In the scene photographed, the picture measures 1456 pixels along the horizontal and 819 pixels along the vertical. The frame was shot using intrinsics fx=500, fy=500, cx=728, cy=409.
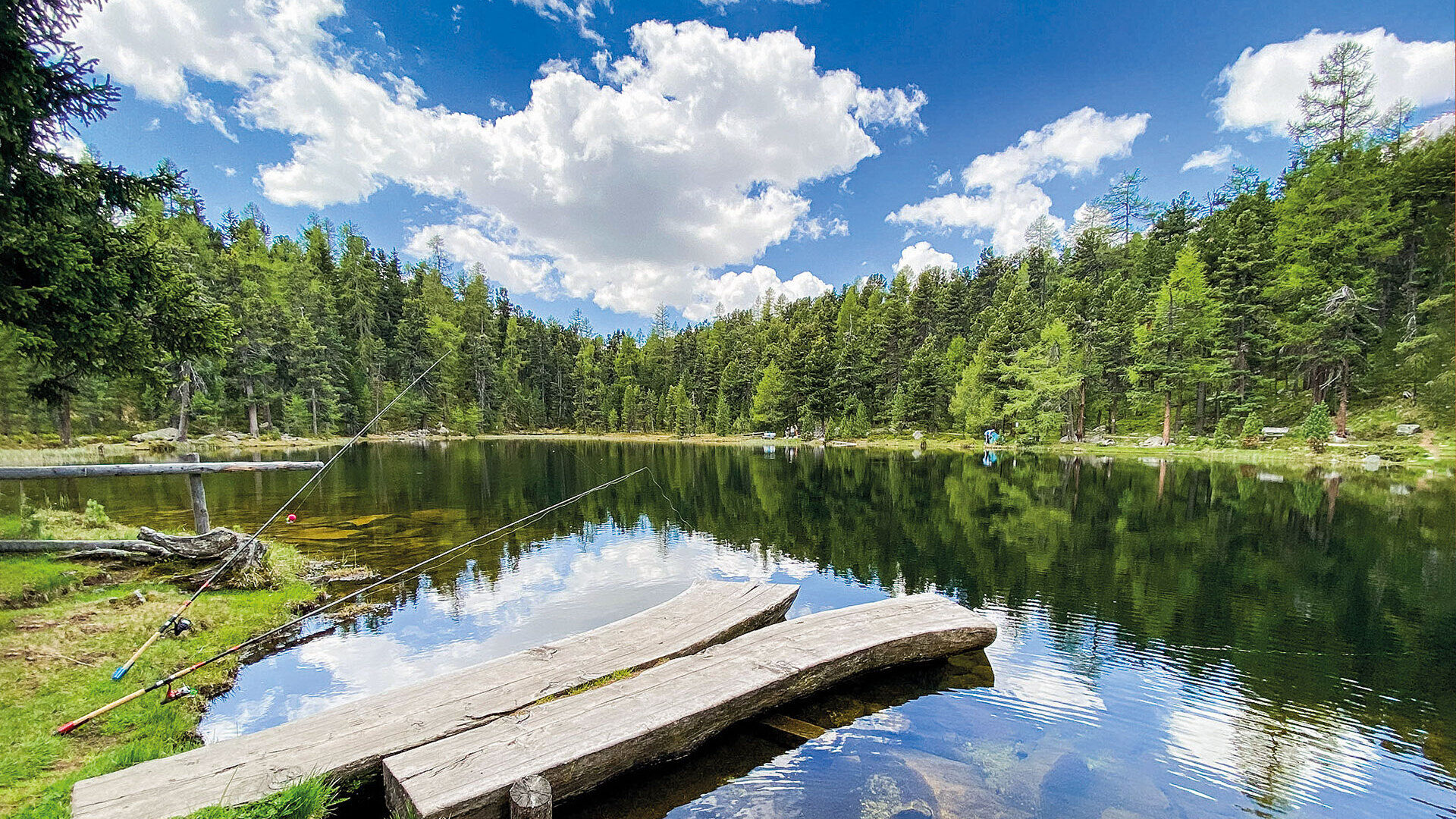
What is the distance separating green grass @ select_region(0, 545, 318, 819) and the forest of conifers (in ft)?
12.9

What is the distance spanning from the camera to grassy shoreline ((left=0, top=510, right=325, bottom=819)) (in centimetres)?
414

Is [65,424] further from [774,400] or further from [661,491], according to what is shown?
[774,400]

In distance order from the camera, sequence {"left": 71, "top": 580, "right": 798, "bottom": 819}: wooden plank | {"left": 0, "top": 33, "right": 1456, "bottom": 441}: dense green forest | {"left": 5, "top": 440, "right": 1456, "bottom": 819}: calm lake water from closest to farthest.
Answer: {"left": 71, "top": 580, "right": 798, "bottom": 819}: wooden plank
{"left": 5, "top": 440, "right": 1456, "bottom": 819}: calm lake water
{"left": 0, "top": 33, "right": 1456, "bottom": 441}: dense green forest

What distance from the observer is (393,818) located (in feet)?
12.6

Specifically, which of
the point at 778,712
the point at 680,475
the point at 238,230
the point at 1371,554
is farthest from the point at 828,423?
the point at 238,230

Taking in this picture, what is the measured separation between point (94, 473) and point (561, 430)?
295 feet

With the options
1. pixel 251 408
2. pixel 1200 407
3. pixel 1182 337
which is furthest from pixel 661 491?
pixel 251 408

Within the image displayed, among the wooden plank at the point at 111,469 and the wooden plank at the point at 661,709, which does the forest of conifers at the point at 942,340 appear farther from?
the wooden plank at the point at 661,709

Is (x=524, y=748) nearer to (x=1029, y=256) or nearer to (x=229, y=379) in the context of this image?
(x=229, y=379)

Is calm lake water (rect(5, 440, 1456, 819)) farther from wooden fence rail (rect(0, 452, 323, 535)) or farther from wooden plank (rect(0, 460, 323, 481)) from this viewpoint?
wooden plank (rect(0, 460, 323, 481))

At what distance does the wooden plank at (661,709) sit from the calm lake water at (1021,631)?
17.8 inches

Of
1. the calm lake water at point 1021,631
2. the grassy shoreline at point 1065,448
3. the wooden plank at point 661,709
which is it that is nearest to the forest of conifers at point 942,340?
the grassy shoreline at point 1065,448

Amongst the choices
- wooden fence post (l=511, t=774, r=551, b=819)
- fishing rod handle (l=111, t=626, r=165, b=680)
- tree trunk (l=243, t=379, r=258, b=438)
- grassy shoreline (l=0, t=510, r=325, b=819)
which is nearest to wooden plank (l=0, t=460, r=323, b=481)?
grassy shoreline (l=0, t=510, r=325, b=819)

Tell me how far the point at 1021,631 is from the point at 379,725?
9.47m
